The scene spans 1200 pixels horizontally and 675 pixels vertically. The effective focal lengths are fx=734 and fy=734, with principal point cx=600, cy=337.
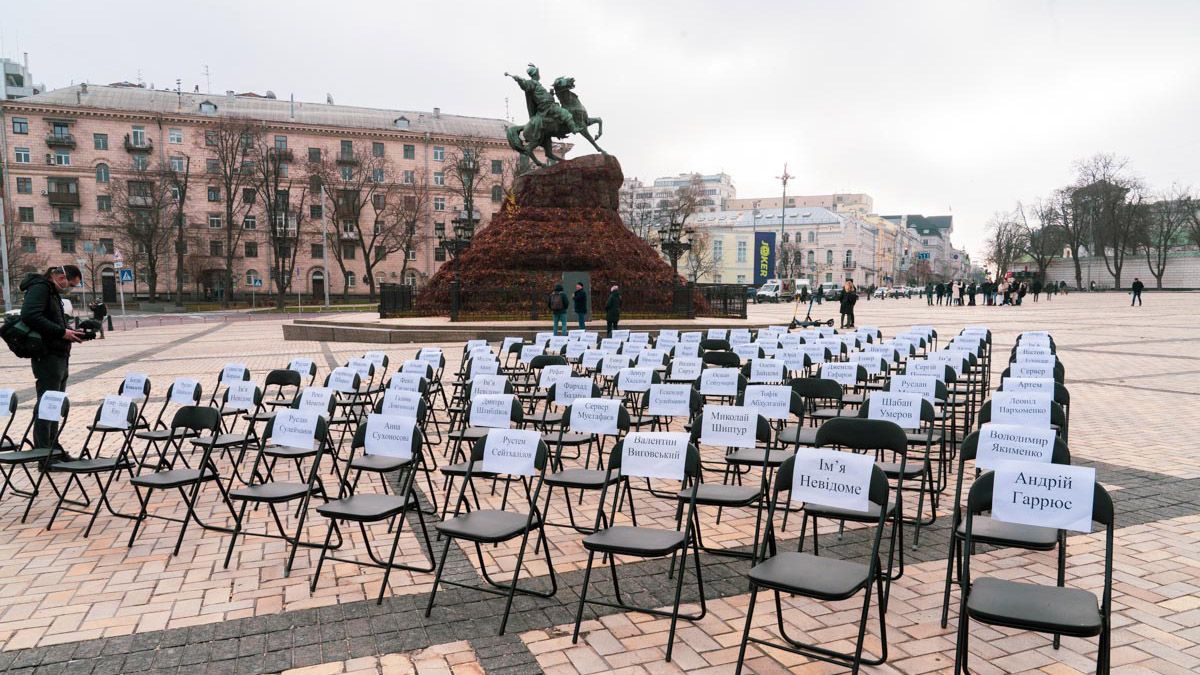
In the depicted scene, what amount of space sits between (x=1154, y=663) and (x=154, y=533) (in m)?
5.83

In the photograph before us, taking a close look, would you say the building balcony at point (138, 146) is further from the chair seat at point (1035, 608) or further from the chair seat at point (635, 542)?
the chair seat at point (1035, 608)

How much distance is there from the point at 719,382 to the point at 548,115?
19664 mm

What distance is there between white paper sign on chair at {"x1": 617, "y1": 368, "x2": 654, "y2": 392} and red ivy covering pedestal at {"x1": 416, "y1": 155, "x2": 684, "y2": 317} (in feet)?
44.4

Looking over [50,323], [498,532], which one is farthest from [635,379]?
[50,323]

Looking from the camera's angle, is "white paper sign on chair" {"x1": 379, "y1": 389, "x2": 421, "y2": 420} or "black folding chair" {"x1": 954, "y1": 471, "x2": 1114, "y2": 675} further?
"white paper sign on chair" {"x1": 379, "y1": 389, "x2": 421, "y2": 420}

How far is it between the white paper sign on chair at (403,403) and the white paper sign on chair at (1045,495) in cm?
396

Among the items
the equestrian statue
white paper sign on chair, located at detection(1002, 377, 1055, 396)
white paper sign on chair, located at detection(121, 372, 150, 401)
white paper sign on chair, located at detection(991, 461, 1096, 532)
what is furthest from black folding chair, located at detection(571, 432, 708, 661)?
the equestrian statue

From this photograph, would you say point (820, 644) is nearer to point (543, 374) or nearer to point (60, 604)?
point (60, 604)

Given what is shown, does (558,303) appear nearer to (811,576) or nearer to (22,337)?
(22,337)

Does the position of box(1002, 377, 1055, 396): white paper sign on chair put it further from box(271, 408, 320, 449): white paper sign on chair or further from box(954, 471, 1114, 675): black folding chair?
box(271, 408, 320, 449): white paper sign on chair

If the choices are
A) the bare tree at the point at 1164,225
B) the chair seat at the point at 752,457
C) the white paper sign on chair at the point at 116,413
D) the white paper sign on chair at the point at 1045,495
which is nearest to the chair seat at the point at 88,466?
the white paper sign on chair at the point at 116,413

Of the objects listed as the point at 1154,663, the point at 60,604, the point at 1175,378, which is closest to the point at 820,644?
the point at 1154,663

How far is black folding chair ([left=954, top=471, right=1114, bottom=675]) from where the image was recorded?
2.66 m

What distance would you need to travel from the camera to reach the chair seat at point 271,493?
441 centimetres
